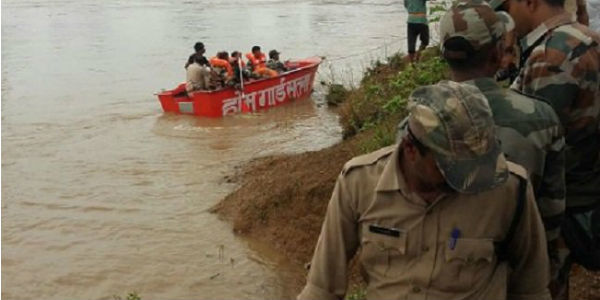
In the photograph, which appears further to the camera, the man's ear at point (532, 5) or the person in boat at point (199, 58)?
the person in boat at point (199, 58)

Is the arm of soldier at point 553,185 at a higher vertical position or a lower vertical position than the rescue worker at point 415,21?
higher

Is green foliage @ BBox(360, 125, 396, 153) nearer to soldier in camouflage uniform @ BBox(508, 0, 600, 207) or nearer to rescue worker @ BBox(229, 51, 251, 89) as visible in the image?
soldier in camouflage uniform @ BBox(508, 0, 600, 207)

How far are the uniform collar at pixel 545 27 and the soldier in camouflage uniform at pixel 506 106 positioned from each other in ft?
1.79

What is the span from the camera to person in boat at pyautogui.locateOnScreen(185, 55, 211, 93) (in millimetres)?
14297

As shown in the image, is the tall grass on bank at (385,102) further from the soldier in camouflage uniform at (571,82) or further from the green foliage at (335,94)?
the soldier in camouflage uniform at (571,82)

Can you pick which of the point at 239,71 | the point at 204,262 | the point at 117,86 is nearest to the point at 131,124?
the point at 239,71

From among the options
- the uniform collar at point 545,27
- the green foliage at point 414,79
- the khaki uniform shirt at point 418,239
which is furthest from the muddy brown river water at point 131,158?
the khaki uniform shirt at point 418,239

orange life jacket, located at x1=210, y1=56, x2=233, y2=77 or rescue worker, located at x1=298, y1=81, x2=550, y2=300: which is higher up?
rescue worker, located at x1=298, y1=81, x2=550, y2=300

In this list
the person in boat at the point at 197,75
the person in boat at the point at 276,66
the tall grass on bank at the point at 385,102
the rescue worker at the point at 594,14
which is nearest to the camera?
the tall grass on bank at the point at 385,102

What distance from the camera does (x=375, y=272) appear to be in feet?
7.25

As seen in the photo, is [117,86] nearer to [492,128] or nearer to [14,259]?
[14,259]

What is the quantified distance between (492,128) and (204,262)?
565cm

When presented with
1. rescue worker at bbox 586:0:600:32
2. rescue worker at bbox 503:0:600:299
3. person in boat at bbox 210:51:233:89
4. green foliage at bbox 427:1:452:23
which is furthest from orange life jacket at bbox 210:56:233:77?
rescue worker at bbox 503:0:600:299

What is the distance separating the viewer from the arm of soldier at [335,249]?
219 cm
